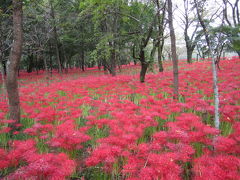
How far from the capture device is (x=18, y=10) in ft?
Result: 13.5

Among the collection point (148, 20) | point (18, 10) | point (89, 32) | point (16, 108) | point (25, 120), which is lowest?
point (25, 120)

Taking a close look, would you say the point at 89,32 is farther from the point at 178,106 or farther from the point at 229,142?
the point at 229,142

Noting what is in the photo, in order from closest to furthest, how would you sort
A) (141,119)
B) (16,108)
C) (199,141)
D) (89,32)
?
(199,141)
(141,119)
(16,108)
(89,32)

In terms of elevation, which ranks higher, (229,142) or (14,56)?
(14,56)

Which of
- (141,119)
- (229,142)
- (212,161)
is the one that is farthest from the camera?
(141,119)

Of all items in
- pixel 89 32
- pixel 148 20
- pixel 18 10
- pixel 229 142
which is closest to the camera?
pixel 229 142

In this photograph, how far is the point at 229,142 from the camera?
2555 mm

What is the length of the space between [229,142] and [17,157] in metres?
3.23

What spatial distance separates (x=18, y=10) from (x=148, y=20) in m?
6.64

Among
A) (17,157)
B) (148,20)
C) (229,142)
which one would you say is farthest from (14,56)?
(148,20)

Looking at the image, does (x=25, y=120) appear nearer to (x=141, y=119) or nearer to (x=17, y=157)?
(x=17, y=157)

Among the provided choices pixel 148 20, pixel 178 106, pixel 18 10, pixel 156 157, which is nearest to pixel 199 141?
pixel 156 157

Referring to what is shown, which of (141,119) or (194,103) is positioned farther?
(194,103)

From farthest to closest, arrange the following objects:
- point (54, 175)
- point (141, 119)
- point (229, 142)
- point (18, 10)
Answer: point (18, 10) → point (141, 119) → point (229, 142) → point (54, 175)
